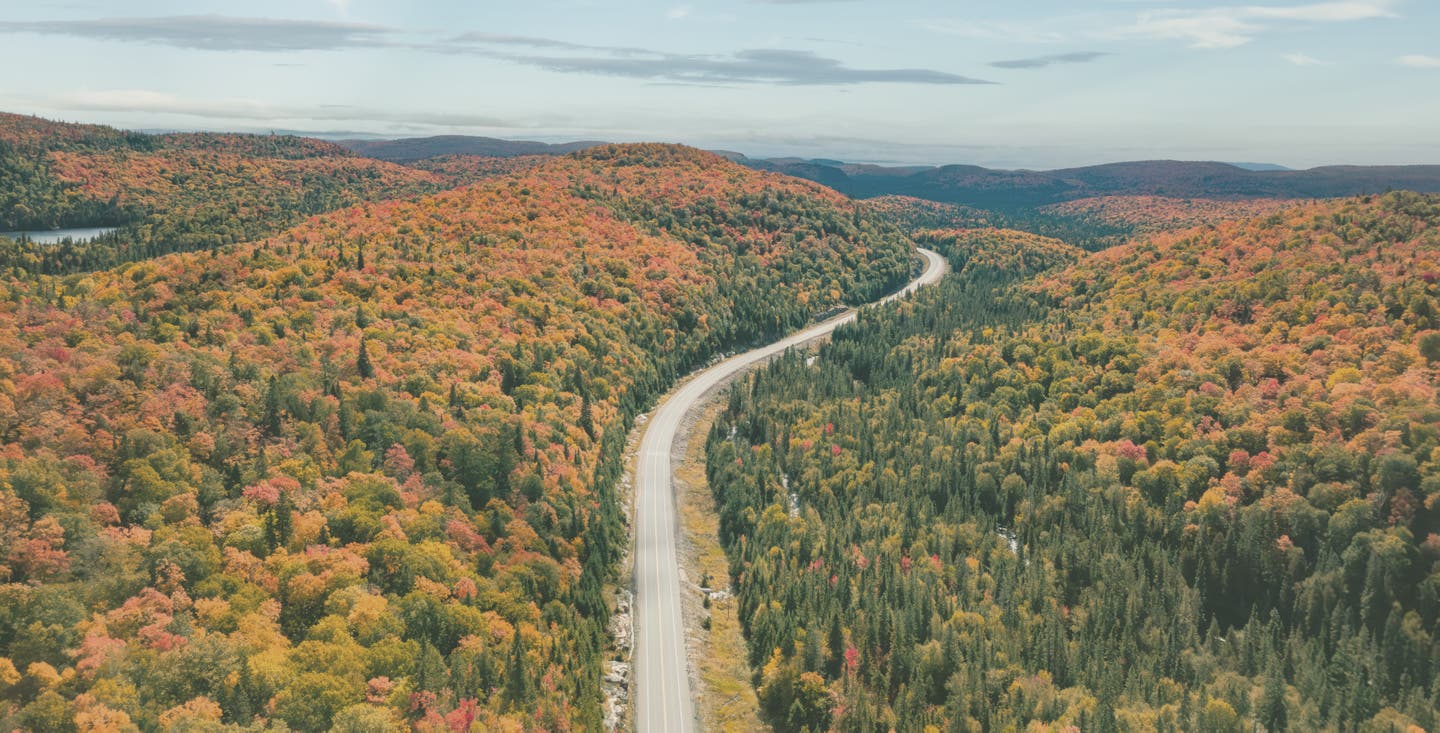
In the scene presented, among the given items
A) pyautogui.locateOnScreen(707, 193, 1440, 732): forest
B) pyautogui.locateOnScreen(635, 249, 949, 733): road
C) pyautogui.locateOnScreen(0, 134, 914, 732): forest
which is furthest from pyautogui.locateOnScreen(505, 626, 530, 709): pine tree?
pyautogui.locateOnScreen(707, 193, 1440, 732): forest

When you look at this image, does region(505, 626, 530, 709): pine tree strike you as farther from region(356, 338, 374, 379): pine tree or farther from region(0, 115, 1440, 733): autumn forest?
region(356, 338, 374, 379): pine tree

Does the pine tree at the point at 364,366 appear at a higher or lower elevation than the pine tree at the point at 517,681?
higher

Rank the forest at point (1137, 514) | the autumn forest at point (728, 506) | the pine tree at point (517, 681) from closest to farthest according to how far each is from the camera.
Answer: the autumn forest at point (728, 506)
the pine tree at point (517, 681)
the forest at point (1137, 514)

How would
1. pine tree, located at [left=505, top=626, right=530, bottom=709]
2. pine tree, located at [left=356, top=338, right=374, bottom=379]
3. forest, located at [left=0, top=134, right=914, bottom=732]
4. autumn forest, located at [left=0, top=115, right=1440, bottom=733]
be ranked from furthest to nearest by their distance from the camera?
pine tree, located at [left=356, top=338, right=374, bottom=379] < pine tree, located at [left=505, top=626, right=530, bottom=709] < autumn forest, located at [left=0, top=115, right=1440, bottom=733] < forest, located at [left=0, top=134, right=914, bottom=732]

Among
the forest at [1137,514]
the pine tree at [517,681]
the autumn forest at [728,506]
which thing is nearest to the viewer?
the autumn forest at [728,506]

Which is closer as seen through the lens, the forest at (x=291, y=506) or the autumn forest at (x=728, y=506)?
the forest at (x=291, y=506)

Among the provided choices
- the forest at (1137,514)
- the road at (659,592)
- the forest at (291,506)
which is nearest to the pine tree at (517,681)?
the forest at (291,506)

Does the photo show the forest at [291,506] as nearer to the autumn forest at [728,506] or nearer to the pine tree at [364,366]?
the pine tree at [364,366]
